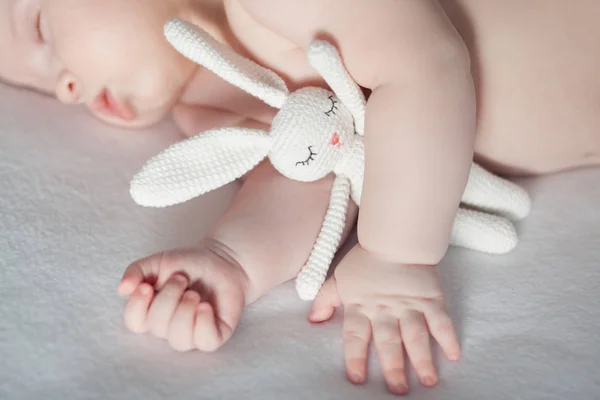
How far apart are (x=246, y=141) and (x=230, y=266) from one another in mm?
112

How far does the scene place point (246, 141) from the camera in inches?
25.7

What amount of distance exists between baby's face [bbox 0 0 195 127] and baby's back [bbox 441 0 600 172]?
30cm

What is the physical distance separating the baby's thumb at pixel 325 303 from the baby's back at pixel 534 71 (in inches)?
9.0

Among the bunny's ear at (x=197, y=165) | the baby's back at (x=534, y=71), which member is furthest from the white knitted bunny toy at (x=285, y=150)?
the baby's back at (x=534, y=71)

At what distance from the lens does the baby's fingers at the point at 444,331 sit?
0.59 metres

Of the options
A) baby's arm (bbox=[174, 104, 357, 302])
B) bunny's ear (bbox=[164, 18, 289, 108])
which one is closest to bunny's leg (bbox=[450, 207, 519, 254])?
baby's arm (bbox=[174, 104, 357, 302])

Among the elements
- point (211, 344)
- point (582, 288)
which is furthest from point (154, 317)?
point (582, 288)

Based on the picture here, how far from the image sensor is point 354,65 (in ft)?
1.99

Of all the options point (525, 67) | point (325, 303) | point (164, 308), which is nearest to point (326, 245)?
point (325, 303)

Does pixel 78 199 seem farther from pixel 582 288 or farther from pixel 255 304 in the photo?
pixel 582 288

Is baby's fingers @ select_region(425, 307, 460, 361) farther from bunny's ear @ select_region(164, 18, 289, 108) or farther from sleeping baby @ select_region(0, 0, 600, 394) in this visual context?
bunny's ear @ select_region(164, 18, 289, 108)

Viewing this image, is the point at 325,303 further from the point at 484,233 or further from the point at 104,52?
the point at 104,52

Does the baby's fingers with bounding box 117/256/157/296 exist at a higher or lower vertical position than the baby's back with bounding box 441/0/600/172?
lower

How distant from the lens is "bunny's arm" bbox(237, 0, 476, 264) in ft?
1.90
